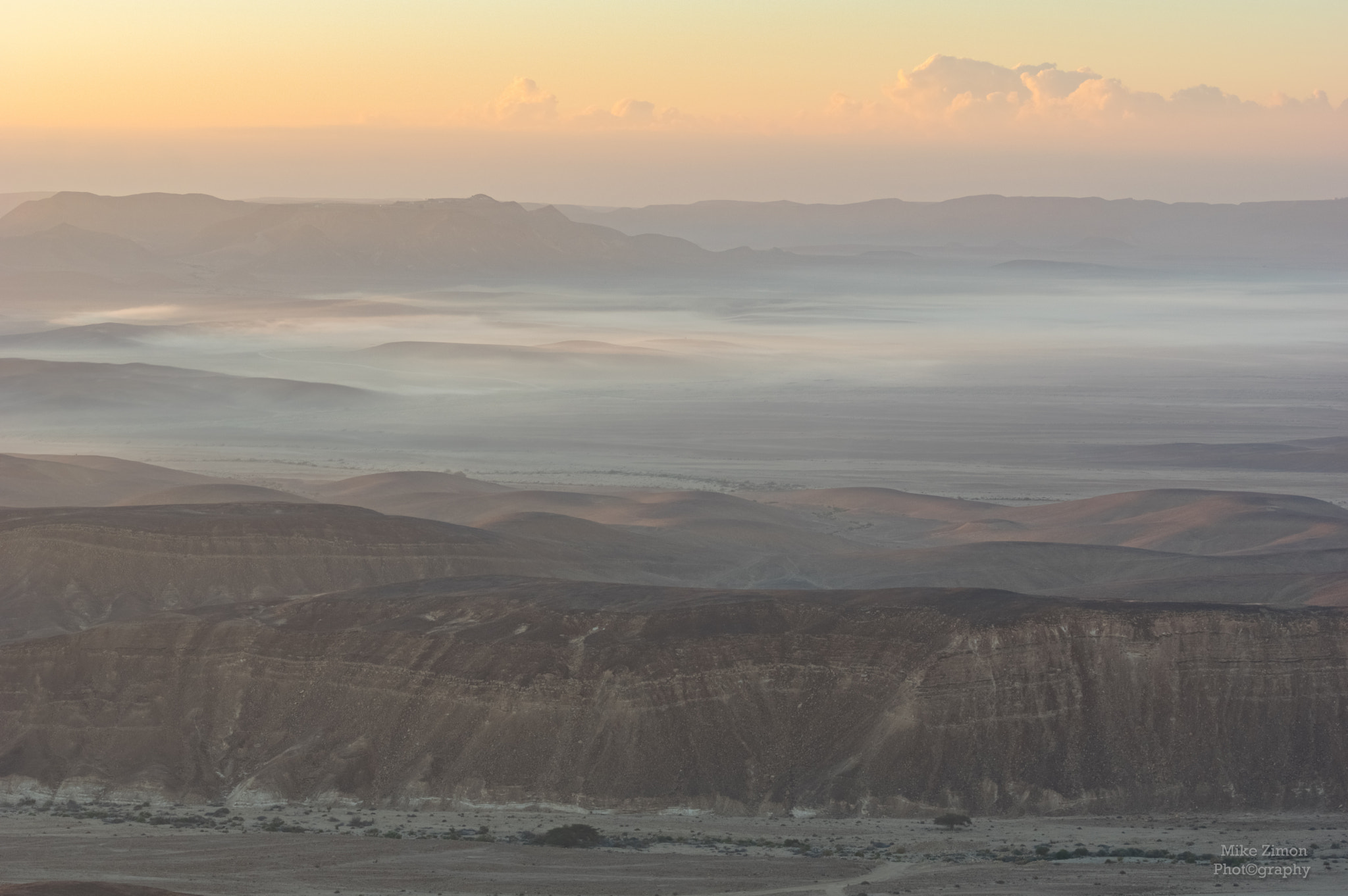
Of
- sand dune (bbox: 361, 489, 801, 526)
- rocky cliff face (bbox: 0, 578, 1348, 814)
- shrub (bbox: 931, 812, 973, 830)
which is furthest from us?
sand dune (bbox: 361, 489, 801, 526)


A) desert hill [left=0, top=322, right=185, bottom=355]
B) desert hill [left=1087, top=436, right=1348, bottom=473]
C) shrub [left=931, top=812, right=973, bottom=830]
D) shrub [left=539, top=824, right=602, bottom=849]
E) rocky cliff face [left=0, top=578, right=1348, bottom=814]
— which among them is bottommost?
shrub [left=539, top=824, right=602, bottom=849]

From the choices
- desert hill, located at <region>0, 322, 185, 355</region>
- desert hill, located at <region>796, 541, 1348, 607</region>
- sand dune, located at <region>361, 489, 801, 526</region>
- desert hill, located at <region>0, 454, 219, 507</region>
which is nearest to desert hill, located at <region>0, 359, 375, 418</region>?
desert hill, located at <region>0, 322, 185, 355</region>

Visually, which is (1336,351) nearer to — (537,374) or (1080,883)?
(537,374)

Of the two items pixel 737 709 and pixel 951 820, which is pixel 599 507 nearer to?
pixel 737 709

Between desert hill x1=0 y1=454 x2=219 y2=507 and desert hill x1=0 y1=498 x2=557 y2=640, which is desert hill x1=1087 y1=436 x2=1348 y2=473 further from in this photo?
desert hill x1=0 y1=454 x2=219 y2=507

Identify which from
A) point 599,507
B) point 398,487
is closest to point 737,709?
Result: point 599,507

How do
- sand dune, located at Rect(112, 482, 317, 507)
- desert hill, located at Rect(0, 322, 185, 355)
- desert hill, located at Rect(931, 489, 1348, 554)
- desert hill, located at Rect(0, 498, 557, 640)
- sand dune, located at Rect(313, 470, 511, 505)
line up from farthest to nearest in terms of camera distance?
desert hill, located at Rect(0, 322, 185, 355) < sand dune, located at Rect(313, 470, 511, 505) < sand dune, located at Rect(112, 482, 317, 507) < desert hill, located at Rect(931, 489, 1348, 554) < desert hill, located at Rect(0, 498, 557, 640)
